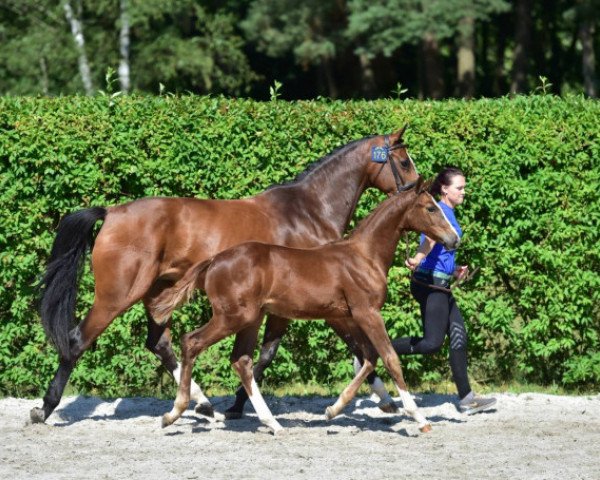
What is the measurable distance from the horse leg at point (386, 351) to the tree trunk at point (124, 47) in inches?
933

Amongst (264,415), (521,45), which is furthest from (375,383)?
(521,45)

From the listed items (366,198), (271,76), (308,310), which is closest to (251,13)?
(271,76)

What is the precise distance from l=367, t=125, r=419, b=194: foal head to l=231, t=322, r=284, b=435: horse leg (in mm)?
1652

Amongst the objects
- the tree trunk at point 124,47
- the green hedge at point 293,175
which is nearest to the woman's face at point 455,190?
the green hedge at point 293,175

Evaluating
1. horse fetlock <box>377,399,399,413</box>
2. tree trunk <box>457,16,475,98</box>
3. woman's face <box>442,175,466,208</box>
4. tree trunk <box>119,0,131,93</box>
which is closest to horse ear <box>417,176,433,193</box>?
woman's face <box>442,175,466,208</box>

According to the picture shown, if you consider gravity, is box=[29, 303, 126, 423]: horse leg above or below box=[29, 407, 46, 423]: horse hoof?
above

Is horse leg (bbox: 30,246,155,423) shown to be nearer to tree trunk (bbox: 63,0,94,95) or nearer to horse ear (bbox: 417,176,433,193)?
horse ear (bbox: 417,176,433,193)

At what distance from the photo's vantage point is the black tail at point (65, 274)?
808 cm

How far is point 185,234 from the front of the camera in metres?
8.13

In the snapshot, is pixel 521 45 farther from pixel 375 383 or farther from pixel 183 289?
pixel 183 289

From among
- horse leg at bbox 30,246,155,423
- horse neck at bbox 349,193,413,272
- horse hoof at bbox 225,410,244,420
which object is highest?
horse neck at bbox 349,193,413,272

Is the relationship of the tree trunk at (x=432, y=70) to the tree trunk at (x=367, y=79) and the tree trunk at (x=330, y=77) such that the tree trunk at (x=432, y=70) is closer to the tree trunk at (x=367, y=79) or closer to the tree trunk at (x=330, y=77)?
the tree trunk at (x=367, y=79)

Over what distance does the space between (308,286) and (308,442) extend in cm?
105

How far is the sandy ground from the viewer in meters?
6.59
